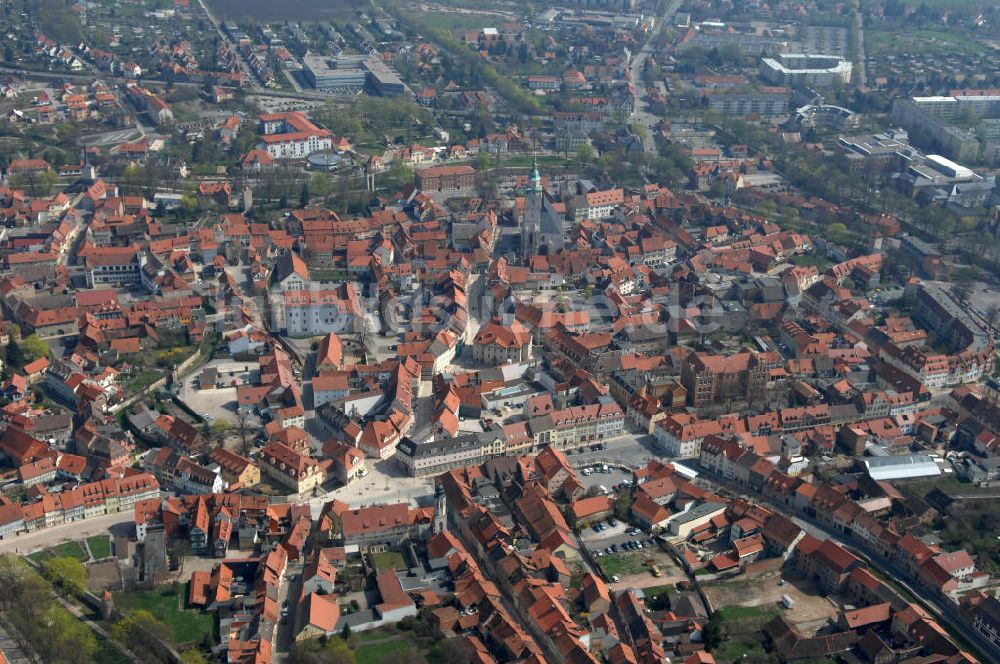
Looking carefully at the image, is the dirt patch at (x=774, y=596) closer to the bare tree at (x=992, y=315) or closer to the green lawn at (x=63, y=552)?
the green lawn at (x=63, y=552)

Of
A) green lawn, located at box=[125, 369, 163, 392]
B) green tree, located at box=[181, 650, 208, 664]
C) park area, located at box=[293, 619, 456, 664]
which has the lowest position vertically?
park area, located at box=[293, 619, 456, 664]

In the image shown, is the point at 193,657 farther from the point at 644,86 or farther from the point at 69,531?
the point at 644,86

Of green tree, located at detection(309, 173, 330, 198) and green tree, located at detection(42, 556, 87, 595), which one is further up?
green tree, located at detection(309, 173, 330, 198)

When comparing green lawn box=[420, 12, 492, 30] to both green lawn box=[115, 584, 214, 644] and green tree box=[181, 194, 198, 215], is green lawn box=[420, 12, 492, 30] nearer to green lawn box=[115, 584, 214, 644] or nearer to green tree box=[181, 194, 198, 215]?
green tree box=[181, 194, 198, 215]

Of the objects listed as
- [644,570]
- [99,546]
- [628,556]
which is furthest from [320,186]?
[644,570]

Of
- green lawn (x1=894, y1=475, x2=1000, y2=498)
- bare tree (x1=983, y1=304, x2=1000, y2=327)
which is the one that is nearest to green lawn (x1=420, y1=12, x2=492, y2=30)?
bare tree (x1=983, y1=304, x2=1000, y2=327)

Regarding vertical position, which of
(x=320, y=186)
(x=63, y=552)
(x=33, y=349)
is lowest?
(x=63, y=552)

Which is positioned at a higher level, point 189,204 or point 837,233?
point 189,204

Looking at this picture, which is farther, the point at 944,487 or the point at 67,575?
the point at 944,487
